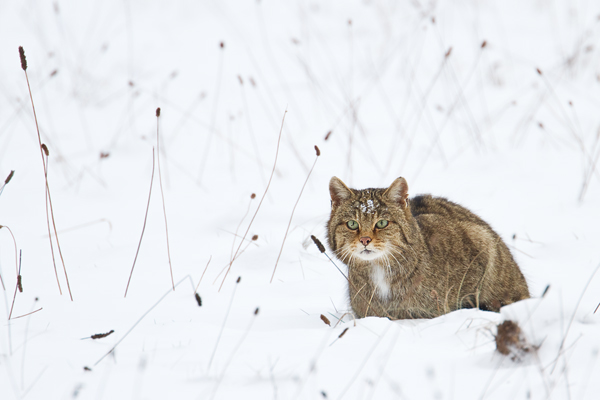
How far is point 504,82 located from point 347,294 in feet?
17.9

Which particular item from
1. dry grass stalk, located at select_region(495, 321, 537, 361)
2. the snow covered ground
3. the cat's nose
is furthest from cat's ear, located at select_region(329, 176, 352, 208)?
dry grass stalk, located at select_region(495, 321, 537, 361)

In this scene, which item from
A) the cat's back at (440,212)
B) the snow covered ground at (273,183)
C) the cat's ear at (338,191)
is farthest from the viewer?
the cat's back at (440,212)

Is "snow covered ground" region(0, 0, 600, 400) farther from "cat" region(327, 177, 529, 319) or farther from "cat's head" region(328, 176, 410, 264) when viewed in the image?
"cat's head" region(328, 176, 410, 264)

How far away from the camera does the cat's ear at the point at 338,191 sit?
338 cm

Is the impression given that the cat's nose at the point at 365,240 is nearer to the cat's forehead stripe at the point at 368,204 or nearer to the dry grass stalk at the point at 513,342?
the cat's forehead stripe at the point at 368,204

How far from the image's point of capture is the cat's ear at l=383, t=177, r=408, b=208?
10.7 ft

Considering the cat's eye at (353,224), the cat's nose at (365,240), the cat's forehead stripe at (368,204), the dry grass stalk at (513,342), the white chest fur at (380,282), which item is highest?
the cat's forehead stripe at (368,204)

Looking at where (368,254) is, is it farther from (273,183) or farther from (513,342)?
(273,183)

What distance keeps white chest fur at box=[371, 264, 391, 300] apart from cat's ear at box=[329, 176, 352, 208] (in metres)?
0.47

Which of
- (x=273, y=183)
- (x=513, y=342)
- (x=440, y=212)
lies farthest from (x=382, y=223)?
(x=273, y=183)

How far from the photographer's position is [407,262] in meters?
3.22

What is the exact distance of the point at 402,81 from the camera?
26.6 feet

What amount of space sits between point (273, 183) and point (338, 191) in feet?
7.18

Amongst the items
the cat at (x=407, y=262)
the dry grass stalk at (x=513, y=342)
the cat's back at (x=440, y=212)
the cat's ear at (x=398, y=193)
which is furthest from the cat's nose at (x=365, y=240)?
the dry grass stalk at (x=513, y=342)
